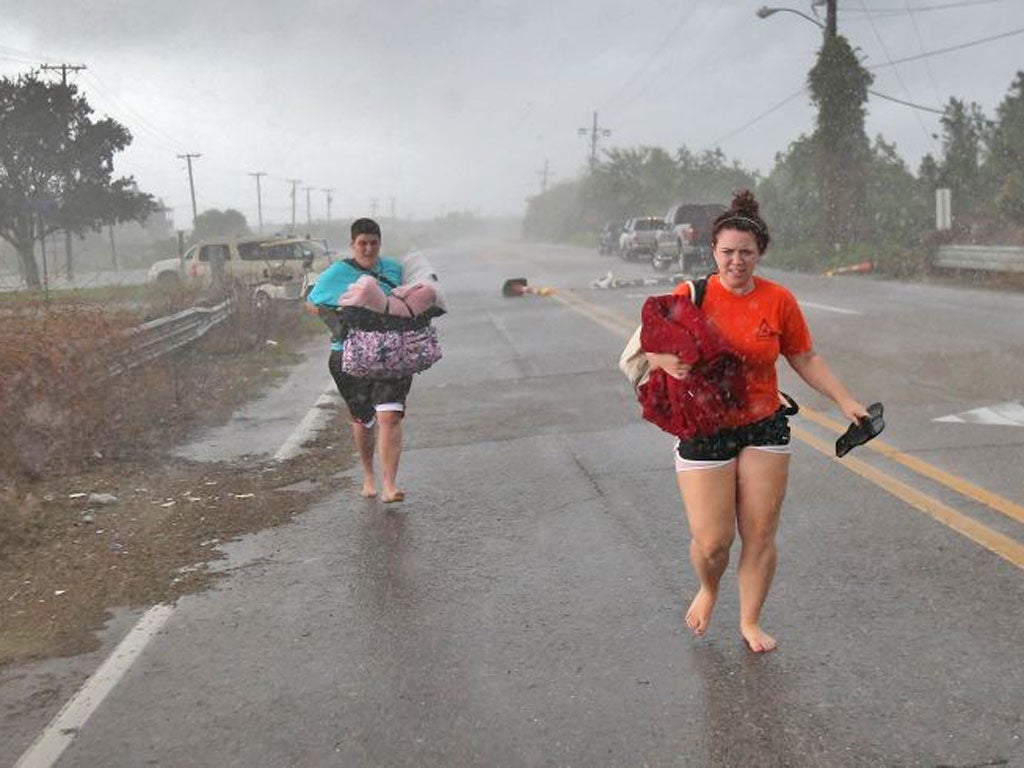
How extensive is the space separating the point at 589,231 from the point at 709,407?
85.5 meters

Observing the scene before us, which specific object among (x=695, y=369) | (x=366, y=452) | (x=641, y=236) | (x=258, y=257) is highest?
(x=641, y=236)

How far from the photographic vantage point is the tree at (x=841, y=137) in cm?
3122

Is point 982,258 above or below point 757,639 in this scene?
A: above

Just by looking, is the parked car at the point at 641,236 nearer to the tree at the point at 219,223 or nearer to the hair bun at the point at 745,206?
the tree at the point at 219,223

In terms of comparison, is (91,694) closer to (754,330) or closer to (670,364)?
(670,364)

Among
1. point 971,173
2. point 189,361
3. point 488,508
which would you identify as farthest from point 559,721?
point 971,173

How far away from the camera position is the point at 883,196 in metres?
34.4

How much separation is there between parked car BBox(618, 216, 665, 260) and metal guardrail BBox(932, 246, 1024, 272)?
15.8 meters

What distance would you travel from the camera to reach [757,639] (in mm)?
3906

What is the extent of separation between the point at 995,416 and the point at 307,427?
5689 millimetres

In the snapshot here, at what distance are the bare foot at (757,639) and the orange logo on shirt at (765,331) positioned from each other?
3.69 feet

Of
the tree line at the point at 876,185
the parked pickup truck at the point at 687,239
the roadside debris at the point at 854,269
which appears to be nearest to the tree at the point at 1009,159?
the tree line at the point at 876,185

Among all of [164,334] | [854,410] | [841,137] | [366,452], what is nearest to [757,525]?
[854,410]

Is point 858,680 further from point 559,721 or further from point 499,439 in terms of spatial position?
point 499,439
